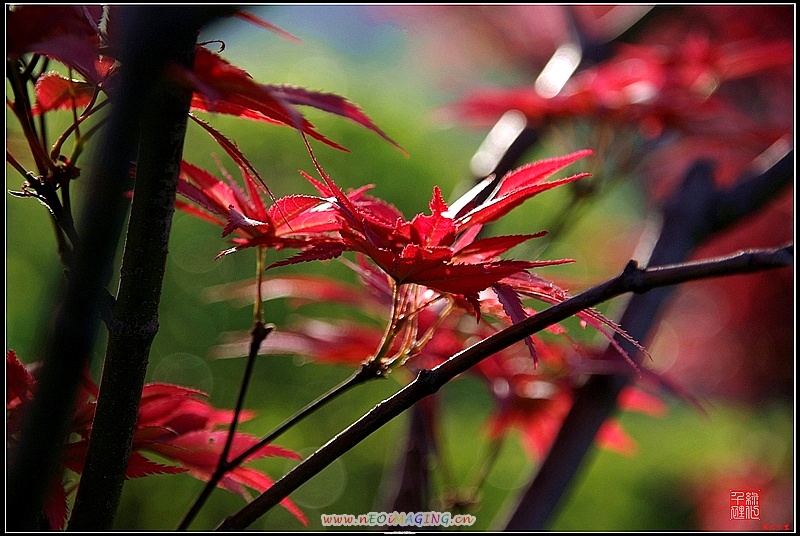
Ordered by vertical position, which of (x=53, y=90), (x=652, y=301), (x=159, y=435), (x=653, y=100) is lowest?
(x=159, y=435)

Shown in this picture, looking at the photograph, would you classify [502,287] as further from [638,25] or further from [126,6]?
[638,25]

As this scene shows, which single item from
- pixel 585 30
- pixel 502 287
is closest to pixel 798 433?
pixel 502 287

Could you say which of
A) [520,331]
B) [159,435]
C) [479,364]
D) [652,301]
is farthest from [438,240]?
[652,301]

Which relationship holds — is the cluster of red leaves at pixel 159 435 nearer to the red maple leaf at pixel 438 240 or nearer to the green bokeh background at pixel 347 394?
the red maple leaf at pixel 438 240

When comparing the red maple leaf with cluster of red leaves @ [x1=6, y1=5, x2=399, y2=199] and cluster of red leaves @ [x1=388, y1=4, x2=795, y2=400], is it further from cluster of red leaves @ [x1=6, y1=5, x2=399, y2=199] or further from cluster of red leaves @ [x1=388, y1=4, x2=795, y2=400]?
cluster of red leaves @ [x1=388, y1=4, x2=795, y2=400]

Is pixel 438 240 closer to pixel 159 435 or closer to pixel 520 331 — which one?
pixel 520 331
